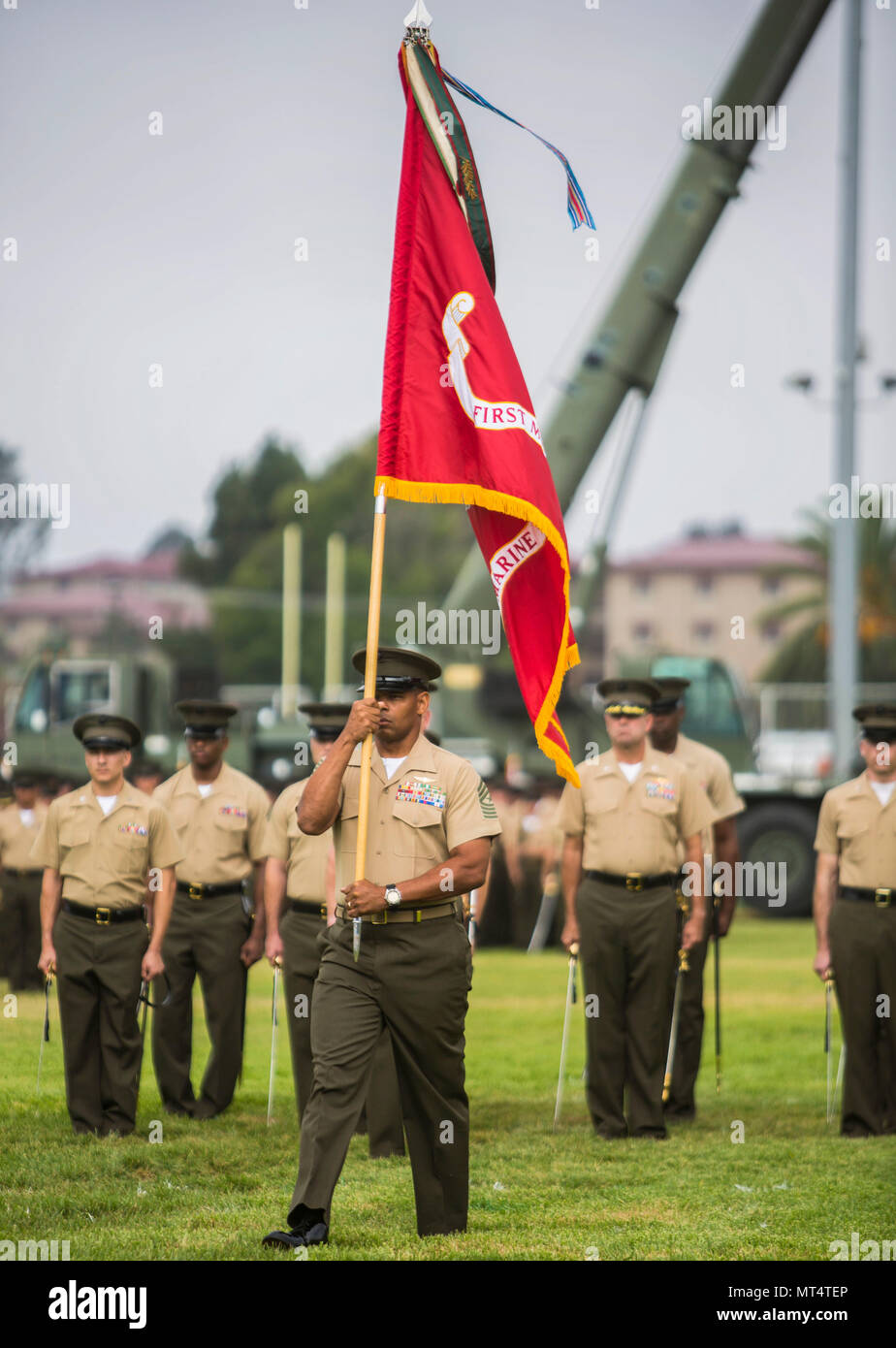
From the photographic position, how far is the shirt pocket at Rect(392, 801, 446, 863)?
→ 643 cm

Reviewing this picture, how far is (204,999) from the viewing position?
9.55 m

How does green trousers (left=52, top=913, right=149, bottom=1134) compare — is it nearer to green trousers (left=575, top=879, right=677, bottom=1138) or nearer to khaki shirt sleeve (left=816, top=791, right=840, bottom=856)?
green trousers (left=575, top=879, right=677, bottom=1138)

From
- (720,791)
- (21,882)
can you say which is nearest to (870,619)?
(21,882)

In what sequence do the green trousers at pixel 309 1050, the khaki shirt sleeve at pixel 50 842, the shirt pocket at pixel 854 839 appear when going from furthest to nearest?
1. the shirt pocket at pixel 854 839
2. the khaki shirt sleeve at pixel 50 842
3. the green trousers at pixel 309 1050

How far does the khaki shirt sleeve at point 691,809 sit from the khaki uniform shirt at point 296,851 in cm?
183

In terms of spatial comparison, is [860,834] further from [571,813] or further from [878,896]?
[571,813]

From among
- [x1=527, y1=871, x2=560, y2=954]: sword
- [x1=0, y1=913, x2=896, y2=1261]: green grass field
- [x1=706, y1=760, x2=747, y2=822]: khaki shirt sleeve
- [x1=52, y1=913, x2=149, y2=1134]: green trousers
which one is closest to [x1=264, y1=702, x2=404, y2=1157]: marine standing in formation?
[x1=0, y1=913, x2=896, y2=1261]: green grass field

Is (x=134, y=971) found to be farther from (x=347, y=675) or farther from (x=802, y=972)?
(x=347, y=675)

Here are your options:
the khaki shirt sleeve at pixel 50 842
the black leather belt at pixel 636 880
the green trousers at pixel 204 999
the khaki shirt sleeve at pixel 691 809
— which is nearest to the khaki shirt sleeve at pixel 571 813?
the black leather belt at pixel 636 880

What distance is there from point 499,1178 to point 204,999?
7.70 ft

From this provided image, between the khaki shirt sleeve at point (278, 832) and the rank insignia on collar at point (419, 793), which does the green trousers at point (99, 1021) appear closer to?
the khaki shirt sleeve at point (278, 832)

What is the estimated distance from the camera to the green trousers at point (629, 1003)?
8.92 metres

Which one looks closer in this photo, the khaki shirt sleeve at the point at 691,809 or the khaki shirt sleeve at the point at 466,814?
the khaki shirt sleeve at the point at 466,814

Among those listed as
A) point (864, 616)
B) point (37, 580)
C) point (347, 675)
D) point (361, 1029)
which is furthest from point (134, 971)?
point (37, 580)
